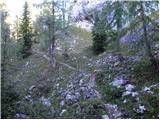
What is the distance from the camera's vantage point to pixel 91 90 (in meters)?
25.0

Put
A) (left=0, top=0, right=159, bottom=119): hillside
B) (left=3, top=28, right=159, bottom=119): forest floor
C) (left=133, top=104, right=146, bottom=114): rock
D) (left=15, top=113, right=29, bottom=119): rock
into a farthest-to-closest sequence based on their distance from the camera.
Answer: (left=0, top=0, right=159, bottom=119): hillside
(left=3, top=28, right=159, bottom=119): forest floor
(left=15, top=113, right=29, bottom=119): rock
(left=133, top=104, right=146, bottom=114): rock

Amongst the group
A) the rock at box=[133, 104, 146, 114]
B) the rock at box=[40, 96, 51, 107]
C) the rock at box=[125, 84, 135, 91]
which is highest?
the rock at box=[125, 84, 135, 91]

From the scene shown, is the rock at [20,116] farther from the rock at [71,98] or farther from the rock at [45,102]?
the rock at [71,98]

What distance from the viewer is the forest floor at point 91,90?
20.5 metres

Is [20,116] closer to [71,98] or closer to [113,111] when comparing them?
[71,98]

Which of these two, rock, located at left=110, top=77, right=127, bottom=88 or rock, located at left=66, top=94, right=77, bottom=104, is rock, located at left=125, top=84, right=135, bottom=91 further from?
rock, located at left=66, top=94, right=77, bottom=104

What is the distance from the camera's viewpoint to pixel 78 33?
58.4 metres

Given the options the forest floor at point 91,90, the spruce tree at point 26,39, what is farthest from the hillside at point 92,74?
the spruce tree at point 26,39

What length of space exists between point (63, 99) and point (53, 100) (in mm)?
969

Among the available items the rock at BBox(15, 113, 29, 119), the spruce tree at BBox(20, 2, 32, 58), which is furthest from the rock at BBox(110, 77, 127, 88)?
the spruce tree at BBox(20, 2, 32, 58)

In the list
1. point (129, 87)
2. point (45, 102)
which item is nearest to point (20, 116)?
point (45, 102)

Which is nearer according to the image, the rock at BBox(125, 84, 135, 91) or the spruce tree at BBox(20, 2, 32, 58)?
the rock at BBox(125, 84, 135, 91)

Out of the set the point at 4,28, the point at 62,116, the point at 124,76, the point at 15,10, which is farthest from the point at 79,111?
the point at 15,10

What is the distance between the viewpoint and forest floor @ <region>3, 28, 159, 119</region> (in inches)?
807
